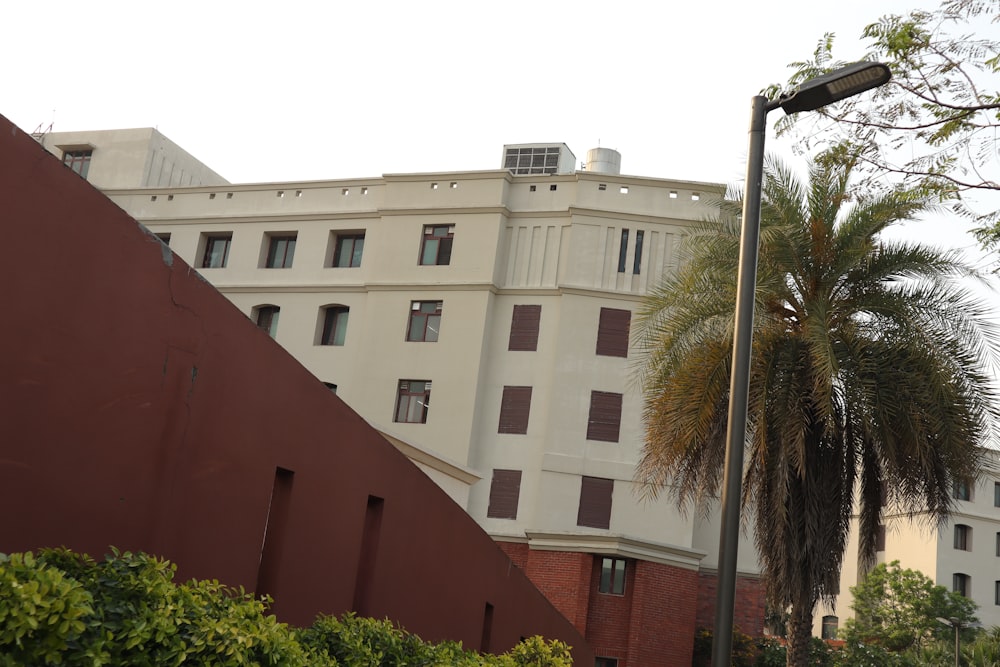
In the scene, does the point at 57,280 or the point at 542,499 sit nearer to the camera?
the point at 57,280

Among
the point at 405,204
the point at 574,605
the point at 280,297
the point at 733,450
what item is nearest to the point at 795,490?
the point at 733,450

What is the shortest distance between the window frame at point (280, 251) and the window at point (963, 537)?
39611 millimetres

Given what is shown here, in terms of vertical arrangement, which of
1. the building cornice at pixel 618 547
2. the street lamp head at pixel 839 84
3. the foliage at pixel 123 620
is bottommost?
the foliage at pixel 123 620

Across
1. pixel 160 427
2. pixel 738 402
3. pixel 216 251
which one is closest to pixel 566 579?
pixel 216 251

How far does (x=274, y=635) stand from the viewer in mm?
4680

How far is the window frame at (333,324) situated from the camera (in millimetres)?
36219

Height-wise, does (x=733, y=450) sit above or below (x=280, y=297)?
below

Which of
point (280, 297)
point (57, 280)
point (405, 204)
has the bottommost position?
point (57, 280)

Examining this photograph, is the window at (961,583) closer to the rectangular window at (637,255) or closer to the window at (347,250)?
the rectangular window at (637,255)

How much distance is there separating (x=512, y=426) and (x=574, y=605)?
6.25 metres

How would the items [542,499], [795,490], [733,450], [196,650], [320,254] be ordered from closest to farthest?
[196,650], [733,450], [795,490], [542,499], [320,254]

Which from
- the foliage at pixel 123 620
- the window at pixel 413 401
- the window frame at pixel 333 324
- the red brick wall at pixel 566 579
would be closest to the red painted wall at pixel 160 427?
the foliage at pixel 123 620

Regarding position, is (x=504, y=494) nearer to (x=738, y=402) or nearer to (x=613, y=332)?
(x=613, y=332)

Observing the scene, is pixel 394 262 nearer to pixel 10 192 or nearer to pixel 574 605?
pixel 574 605
